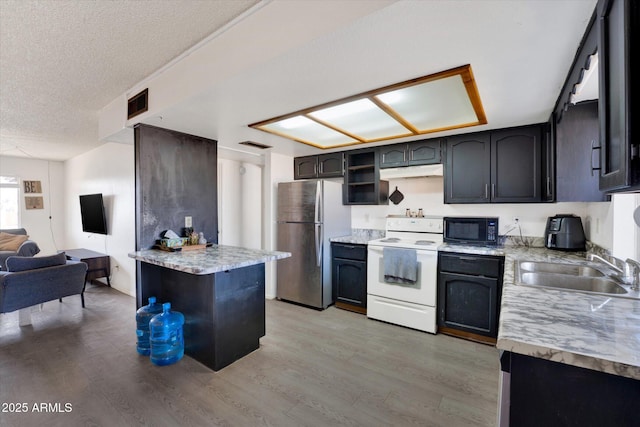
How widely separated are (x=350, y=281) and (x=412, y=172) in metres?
1.56

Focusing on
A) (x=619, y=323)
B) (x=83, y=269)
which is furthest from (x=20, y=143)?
(x=619, y=323)

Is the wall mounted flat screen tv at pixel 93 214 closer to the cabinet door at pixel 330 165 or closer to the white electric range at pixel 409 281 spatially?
the cabinet door at pixel 330 165

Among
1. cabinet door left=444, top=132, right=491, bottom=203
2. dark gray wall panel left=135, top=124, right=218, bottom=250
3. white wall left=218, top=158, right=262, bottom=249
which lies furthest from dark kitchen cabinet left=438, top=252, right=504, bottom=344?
white wall left=218, top=158, right=262, bottom=249

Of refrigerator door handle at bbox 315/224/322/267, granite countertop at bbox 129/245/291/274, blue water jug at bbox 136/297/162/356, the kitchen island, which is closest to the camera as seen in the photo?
granite countertop at bbox 129/245/291/274

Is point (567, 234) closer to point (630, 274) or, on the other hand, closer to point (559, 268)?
point (559, 268)

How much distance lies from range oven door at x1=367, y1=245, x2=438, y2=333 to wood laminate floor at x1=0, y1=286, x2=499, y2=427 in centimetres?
13

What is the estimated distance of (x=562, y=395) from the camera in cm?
86

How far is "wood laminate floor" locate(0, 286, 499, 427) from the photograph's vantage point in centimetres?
174

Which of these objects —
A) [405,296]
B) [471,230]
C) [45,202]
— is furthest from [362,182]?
[45,202]

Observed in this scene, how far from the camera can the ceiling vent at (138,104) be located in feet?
7.61

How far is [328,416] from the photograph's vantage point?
175 centimetres

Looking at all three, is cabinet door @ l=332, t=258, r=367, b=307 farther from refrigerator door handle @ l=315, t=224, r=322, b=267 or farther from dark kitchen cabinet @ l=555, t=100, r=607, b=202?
dark kitchen cabinet @ l=555, t=100, r=607, b=202

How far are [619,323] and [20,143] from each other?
7101 millimetres

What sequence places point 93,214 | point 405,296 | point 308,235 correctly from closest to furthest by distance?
point 405,296 < point 308,235 < point 93,214
